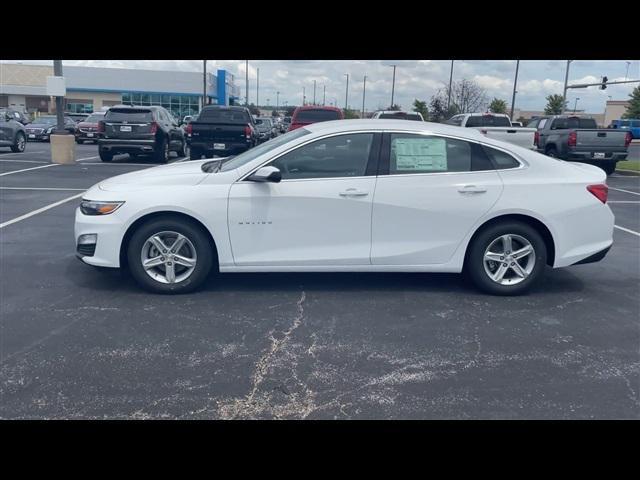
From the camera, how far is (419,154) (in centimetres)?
578

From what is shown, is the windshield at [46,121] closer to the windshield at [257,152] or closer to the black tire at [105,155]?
the black tire at [105,155]

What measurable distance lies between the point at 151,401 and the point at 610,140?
1783 cm

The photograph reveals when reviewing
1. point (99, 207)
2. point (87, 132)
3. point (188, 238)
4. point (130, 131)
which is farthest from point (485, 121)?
point (87, 132)

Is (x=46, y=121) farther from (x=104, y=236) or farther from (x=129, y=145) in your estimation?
(x=104, y=236)

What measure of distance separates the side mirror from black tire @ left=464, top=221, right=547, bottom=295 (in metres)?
1.95

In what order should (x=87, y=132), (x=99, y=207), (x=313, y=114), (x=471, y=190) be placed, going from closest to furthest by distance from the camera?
→ (x=99, y=207)
(x=471, y=190)
(x=313, y=114)
(x=87, y=132)

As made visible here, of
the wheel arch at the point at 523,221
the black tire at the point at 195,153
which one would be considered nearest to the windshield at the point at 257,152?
the wheel arch at the point at 523,221

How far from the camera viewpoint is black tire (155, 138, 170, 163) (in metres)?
19.0

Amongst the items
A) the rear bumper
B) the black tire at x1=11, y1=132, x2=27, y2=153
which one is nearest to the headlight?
the rear bumper

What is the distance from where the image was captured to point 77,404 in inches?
143

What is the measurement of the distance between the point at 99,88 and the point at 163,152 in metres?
48.7

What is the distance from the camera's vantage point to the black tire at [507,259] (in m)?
5.75

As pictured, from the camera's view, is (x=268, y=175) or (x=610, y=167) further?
(x=610, y=167)

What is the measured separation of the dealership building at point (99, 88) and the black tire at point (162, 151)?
4582 centimetres
